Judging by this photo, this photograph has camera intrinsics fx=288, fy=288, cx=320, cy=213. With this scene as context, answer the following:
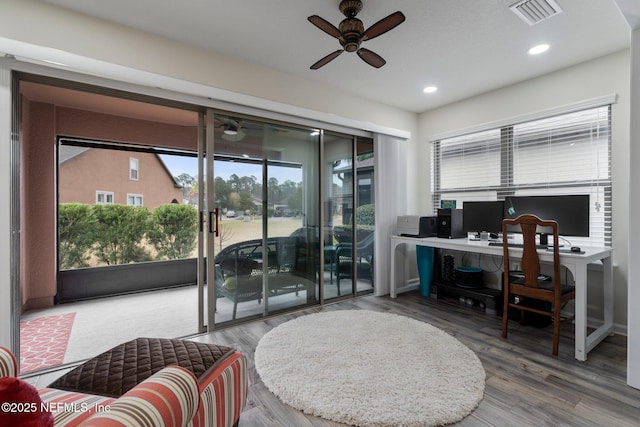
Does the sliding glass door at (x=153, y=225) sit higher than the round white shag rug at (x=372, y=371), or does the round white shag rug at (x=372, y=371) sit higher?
the sliding glass door at (x=153, y=225)

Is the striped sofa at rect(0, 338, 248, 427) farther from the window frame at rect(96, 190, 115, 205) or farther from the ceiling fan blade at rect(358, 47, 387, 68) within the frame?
the window frame at rect(96, 190, 115, 205)

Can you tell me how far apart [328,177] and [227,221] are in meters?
1.38

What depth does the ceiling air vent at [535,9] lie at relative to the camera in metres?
2.03

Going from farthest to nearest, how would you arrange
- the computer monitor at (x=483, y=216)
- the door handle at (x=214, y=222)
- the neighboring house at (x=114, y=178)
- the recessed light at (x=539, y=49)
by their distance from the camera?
the neighboring house at (x=114, y=178) < the computer monitor at (x=483, y=216) < the door handle at (x=214, y=222) < the recessed light at (x=539, y=49)

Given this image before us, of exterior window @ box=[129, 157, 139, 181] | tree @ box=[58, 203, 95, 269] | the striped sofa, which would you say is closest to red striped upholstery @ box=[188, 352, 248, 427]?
the striped sofa

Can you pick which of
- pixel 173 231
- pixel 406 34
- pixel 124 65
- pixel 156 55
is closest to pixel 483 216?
pixel 406 34

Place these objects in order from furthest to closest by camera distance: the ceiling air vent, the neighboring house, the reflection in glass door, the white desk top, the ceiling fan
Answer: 1. the neighboring house
2. the reflection in glass door
3. the white desk top
4. the ceiling air vent
5. the ceiling fan

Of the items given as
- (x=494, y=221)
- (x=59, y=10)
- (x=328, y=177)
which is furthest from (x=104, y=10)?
(x=494, y=221)

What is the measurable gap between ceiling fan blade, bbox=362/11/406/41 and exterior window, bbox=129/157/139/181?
4677 millimetres

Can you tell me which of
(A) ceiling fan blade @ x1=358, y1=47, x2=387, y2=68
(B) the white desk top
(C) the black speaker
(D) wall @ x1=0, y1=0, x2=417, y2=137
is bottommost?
(B) the white desk top

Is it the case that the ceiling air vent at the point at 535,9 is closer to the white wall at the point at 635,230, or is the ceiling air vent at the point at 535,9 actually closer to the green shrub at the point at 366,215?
the white wall at the point at 635,230

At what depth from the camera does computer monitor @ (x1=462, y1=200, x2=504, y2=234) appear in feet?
10.8

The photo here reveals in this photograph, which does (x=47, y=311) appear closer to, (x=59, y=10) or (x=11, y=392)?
(x=59, y=10)

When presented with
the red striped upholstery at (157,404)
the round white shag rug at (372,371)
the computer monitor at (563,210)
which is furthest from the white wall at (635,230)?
the red striped upholstery at (157,404)
